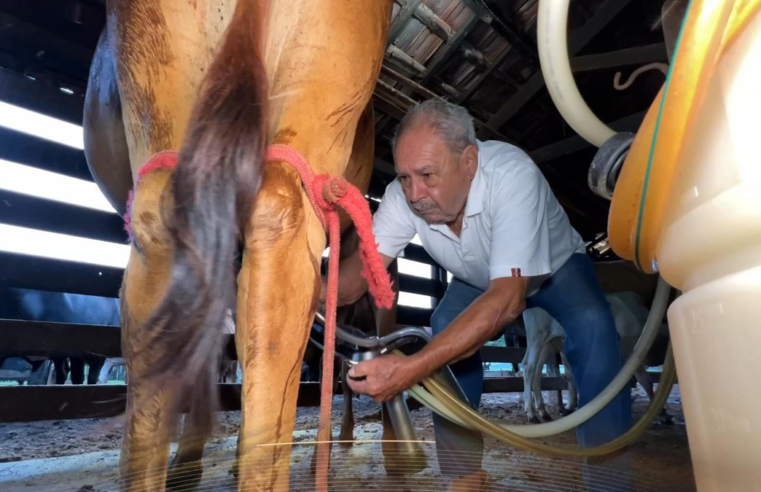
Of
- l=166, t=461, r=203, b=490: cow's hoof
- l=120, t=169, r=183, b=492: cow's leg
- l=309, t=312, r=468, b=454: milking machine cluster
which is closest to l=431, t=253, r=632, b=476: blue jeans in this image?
l=309, t=312, r=468, b=454: milking machine cluster

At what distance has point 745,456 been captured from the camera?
1.08 feet

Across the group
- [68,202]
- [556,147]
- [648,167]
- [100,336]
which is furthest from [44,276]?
[556,147]

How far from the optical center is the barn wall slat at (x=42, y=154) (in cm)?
196

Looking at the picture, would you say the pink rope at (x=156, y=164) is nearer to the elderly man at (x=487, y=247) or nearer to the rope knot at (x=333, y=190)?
the rope knot at (x=333, y=190)

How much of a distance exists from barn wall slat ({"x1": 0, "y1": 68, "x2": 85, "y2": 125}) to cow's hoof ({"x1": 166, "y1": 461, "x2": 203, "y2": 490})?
73.8 inches

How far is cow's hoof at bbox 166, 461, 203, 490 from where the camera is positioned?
2.15 ft

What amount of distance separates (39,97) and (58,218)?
52 centimetres

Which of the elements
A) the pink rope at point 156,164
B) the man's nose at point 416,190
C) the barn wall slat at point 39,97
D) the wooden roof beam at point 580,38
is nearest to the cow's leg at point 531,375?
the wooden roof beam at point 580,38

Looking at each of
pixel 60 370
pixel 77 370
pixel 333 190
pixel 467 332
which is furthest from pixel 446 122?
pixel 60 370

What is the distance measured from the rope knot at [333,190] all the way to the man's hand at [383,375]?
1.15 ft

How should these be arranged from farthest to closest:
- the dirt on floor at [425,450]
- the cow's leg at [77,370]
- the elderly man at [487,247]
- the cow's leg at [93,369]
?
the cow's leg at [77,370] → the cow's leg at [93,369] → the elderly man at [487,247] → the dirt on floor at [425,450]

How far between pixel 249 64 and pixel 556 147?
231 centimetres

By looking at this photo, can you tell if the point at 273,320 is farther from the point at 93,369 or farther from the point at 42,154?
the point at 93,369

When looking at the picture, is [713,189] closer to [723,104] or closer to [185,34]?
[723,104]
